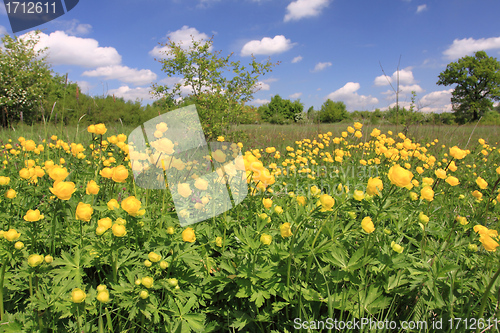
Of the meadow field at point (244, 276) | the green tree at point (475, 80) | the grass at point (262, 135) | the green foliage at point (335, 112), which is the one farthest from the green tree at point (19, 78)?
the green tree at point (475, 80)

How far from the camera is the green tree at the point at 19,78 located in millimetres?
9727

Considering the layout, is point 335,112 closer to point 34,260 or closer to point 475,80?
point 475,80

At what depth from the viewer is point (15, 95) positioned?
998 cm

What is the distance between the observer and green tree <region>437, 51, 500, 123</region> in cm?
3244

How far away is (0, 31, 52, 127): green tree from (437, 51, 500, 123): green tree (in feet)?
132

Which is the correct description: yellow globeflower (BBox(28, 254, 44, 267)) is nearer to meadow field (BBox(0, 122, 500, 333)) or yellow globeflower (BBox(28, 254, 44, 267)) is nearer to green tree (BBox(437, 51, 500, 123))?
meadow field (BBox(0, 122, 500, 333))

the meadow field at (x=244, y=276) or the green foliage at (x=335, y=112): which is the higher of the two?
the green foliage at (x=335, y=112)

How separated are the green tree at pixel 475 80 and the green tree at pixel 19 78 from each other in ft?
132

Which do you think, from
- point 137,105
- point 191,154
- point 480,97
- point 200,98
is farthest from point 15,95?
point 480,97

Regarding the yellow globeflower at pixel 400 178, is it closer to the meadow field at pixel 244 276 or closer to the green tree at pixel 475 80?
the meadow field at pixel 244 276

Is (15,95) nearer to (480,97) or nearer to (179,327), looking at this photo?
(179,327)

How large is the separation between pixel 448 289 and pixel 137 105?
13.8 m

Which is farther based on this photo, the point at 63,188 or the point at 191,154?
the point at 191,154

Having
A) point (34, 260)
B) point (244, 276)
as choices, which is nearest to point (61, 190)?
point (34, 260)
